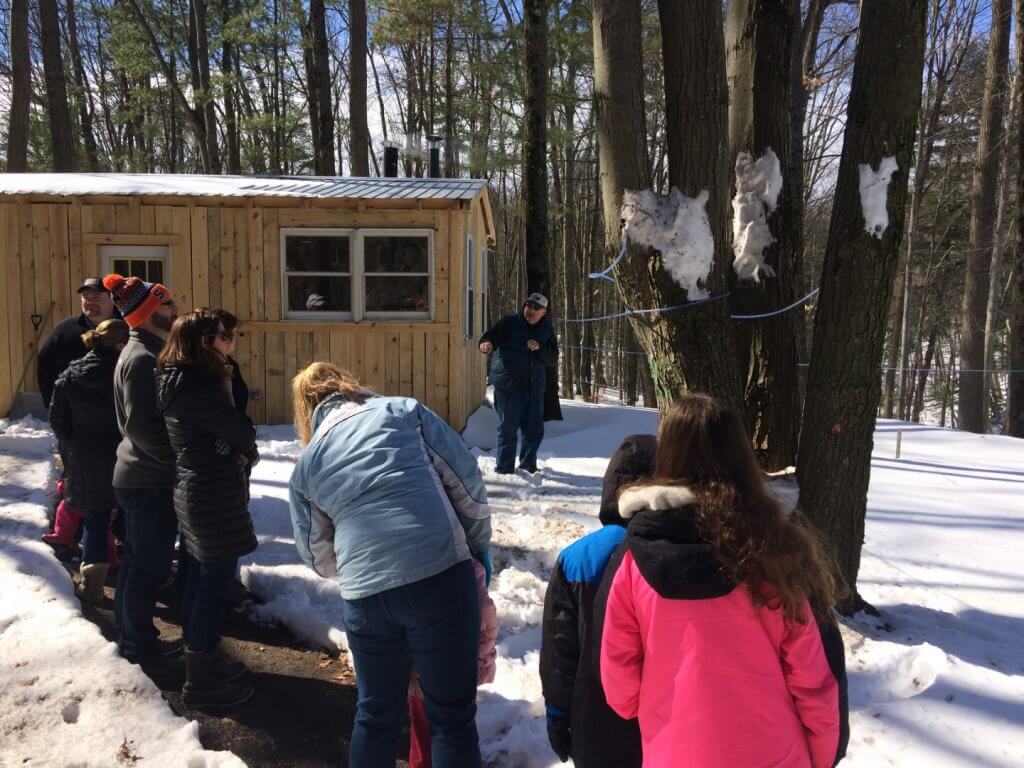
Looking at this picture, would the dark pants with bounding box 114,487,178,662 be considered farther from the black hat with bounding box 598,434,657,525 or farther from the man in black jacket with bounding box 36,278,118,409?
the black hat with bounding box 598,434,657,525

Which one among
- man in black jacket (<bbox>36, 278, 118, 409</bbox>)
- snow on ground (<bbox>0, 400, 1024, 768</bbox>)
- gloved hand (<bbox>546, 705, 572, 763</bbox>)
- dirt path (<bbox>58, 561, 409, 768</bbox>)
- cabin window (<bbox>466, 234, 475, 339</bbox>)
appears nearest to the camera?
gloved hand (<bbox>546, 705, 572, 763</bbox>)

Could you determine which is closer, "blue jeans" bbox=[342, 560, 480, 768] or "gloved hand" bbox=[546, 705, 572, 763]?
"gloved hand" bbox=[546, 705, 572, 763]

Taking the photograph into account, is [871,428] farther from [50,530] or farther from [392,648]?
[50,530]

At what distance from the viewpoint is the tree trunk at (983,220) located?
13516mm

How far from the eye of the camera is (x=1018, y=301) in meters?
11.7

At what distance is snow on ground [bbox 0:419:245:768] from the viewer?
2863 mm

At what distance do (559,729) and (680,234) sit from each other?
2.32 m

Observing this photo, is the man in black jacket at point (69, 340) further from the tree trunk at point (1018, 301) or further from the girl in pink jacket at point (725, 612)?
the tree trunk at point (1018, 301)

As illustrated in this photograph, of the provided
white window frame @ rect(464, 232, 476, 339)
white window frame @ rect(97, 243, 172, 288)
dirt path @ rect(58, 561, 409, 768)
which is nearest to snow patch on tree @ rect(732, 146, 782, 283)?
dirt path @ rect(58, 561, 409, 768)

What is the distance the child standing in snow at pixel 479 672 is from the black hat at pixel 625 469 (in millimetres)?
701

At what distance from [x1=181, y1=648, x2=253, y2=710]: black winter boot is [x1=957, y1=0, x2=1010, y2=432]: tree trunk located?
13037 millimetres

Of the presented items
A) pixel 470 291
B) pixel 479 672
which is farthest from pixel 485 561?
pixel 470 291

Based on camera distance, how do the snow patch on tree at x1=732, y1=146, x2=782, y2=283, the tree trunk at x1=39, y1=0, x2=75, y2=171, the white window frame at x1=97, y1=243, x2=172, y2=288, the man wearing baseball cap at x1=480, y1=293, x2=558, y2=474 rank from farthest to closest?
the tree trunk at x1=39, y1=0, x2=75, y2=171 < the white window frame at x1=97, y1=243, x2=172, y2=288 < the man wearing baseball cap at x1=480, y1=293, x2=558, y2=474 < the snow patch on tree at x1=732, y1=146, x2=782, y2=283

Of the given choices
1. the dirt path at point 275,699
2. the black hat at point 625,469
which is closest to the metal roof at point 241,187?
the dirt path at point 275,699
